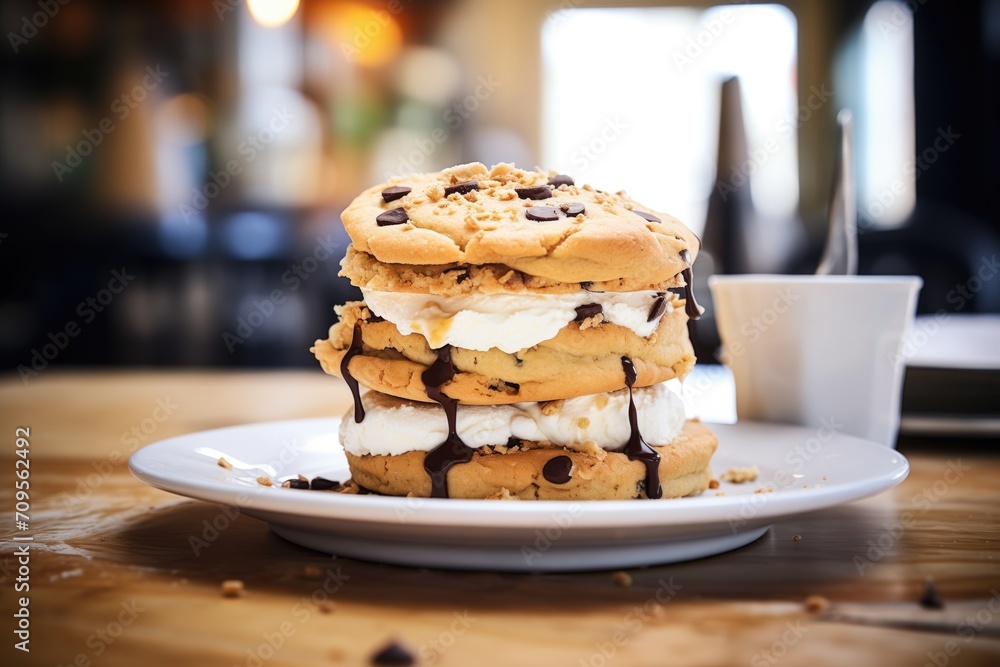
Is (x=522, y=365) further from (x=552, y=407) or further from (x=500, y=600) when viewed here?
(x=500, y=600)

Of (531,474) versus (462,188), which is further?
(462,188)

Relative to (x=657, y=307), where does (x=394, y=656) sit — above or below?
below

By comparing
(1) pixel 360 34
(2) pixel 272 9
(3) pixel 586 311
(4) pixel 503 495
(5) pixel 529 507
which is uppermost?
(2) pixel 272 9

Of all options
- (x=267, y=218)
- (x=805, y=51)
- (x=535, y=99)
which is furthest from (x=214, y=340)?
(x=805, y=51)

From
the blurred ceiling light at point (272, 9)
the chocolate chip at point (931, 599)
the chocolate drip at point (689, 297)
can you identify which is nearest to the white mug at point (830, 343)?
the chocolate drip at point (689, 297)

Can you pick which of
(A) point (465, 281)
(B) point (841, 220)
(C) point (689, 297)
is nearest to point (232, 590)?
(A) point (465, 281)

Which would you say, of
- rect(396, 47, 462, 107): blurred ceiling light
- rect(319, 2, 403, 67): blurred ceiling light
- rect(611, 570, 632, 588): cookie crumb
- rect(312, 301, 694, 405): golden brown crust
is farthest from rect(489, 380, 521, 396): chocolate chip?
rect(319, 2, 403, 67): blurred ceiling light

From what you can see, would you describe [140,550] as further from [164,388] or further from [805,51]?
[805,51]
